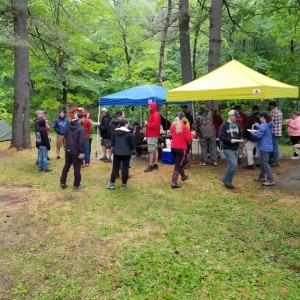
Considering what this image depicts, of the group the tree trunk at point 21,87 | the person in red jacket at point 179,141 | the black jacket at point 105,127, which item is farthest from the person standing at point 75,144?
the tree trunk at point 21,87

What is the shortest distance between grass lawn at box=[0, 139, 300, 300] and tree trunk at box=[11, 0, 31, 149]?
5645mm

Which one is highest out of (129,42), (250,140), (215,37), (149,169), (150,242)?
(129,42)

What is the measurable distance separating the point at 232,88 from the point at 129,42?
14.2 metres

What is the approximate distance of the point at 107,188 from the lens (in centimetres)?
724

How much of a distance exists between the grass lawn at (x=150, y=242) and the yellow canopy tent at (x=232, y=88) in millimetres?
2149

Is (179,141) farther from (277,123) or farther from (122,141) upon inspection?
(277,123)

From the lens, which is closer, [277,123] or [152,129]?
Answer: [152,129]

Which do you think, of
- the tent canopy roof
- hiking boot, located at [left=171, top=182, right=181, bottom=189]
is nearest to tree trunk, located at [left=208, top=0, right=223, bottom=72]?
the tent canopy roof

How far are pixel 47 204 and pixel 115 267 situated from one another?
9.38 feet

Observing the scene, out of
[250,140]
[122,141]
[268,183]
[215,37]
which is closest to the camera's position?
[122,141]

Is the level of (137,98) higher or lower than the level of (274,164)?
higher

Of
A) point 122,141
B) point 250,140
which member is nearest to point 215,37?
point 250,140

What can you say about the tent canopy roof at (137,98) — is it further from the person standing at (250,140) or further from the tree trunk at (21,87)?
the tree trunk at (21,87)

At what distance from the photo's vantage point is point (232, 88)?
789cm
